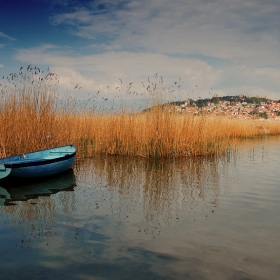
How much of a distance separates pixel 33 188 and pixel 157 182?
2.84 metres

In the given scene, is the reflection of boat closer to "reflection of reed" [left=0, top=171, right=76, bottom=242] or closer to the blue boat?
"reflection of reed" [left=0, top=171, right=76, bottom=242]

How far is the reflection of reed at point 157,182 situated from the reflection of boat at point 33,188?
18.0 inches

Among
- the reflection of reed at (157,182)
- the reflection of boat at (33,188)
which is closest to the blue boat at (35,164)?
the reflection of boat at (33,188)

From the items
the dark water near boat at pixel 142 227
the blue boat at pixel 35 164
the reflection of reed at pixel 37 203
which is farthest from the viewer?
the blue boat at pixel 35 164

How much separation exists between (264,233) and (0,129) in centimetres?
694

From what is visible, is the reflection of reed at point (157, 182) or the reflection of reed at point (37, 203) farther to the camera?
the reflection of reed at point (157, 182)

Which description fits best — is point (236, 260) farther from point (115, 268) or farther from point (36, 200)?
point (36, 200)

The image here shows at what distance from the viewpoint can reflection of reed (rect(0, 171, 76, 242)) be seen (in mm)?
4969

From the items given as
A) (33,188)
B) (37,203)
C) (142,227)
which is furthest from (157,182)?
(142,227)

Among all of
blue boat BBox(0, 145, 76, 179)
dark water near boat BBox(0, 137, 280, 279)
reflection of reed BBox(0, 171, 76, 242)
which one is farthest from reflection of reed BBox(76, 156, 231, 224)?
reflection of reed BBox(0, 171, 76, 242)

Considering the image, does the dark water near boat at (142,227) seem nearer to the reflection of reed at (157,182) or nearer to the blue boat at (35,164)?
the reflection of reed at (157,182)

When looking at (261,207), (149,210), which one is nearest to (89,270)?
(149,210)

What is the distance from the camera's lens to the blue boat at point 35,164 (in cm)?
727

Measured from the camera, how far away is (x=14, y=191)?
7141 mm
